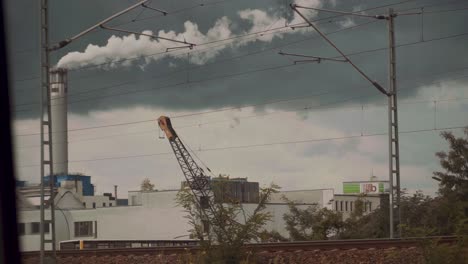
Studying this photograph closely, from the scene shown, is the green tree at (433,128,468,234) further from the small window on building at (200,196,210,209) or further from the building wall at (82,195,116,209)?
the building wall at (82,195,116,209)

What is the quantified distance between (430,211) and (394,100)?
17824mm

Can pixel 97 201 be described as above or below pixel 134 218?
above

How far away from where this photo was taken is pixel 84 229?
78562 millimetres

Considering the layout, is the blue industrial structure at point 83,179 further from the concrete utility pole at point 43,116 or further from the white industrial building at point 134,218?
the concrete utility pole at point 43,116

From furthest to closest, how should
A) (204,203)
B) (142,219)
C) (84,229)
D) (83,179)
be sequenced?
1. (83,179)
2. (142,219)
3. (84,229)
4. (204,203)

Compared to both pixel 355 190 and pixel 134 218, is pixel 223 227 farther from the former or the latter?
pixel 355 190

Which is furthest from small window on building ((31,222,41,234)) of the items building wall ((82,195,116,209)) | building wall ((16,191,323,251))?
building wall ((82,195,116,209))

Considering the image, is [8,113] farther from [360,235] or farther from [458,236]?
[360,235]

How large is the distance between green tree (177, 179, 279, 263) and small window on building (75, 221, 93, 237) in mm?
A: 59845

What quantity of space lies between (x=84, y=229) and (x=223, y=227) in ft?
204

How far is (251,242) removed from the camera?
64.1ft

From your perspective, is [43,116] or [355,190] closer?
[43,116]

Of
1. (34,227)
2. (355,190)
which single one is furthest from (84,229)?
(355,190)

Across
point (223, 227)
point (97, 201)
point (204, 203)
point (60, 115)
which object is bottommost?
point (97, 201)
